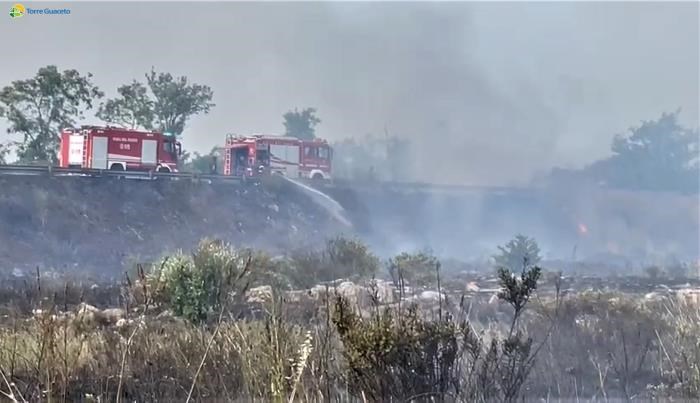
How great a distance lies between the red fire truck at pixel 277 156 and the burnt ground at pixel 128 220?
4312 mm

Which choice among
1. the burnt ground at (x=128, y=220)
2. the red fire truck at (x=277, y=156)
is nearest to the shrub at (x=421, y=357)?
the burnt ground at (x=128, y=220)

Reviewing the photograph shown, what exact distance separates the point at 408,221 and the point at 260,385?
138ft

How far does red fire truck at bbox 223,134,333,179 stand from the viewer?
4816 cm

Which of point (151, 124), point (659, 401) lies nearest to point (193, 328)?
point (659, 401)

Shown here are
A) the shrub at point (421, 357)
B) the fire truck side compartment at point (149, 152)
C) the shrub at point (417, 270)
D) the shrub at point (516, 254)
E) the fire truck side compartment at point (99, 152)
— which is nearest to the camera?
the shrub at point (421, 357)

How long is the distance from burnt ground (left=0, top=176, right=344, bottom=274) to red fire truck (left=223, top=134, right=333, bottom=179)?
170 inches

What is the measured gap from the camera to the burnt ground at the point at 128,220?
32.2 metres

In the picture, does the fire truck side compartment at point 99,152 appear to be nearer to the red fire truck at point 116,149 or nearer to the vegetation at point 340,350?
the red fire truck at point 116,149

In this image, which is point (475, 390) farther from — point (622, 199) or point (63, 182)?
point (622, 199)

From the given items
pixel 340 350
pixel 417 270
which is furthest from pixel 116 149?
pixel 340 350

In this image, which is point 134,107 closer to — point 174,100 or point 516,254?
point 174,100

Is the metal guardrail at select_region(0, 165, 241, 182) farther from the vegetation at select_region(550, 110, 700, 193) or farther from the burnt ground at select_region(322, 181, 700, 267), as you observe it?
the vegetation at select_region(550, 110, 700, 193)

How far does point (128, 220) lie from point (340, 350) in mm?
28542

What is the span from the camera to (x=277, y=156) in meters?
48.4
